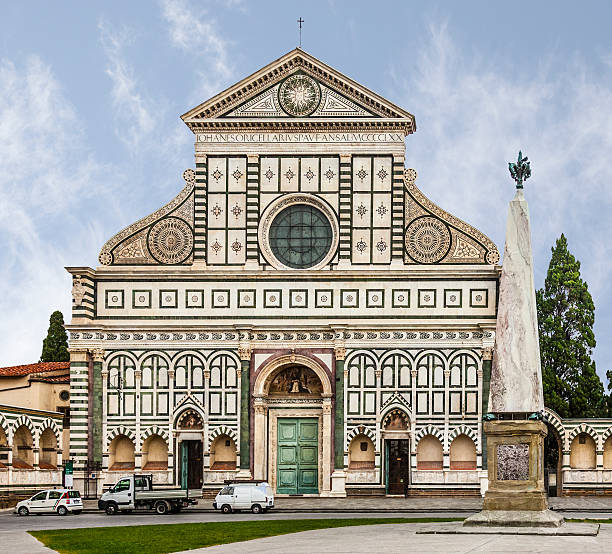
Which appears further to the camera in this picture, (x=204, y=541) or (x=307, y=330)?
(x=307, y=330)

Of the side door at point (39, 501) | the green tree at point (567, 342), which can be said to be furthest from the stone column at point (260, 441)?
the green tree at point (567, 342)

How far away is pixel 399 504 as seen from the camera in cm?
4400

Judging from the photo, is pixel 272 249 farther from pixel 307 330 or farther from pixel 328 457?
pixel 328 457

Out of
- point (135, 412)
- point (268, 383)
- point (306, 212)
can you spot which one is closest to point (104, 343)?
point (135, 412)

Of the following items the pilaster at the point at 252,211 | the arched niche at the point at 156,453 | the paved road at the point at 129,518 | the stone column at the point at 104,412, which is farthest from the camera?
the pilaster at the point at 252,211

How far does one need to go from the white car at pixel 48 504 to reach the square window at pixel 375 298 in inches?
578

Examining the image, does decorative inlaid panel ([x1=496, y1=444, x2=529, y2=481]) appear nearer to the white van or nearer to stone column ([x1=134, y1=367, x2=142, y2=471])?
the white van

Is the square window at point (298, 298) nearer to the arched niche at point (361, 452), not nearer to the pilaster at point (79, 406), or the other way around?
the arched niche at point (361, 452)

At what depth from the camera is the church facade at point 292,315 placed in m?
48.8

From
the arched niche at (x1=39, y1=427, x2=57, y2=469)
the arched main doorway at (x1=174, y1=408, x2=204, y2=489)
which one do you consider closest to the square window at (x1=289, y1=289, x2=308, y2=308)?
the arched main doorway at (x1=174, y1=408, x2=204, y2=489)

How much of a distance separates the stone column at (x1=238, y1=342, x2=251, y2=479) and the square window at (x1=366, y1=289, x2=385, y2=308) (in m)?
5.31

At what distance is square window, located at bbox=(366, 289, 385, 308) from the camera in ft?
161

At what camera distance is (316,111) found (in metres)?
50.6

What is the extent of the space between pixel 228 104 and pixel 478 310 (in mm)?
13731
